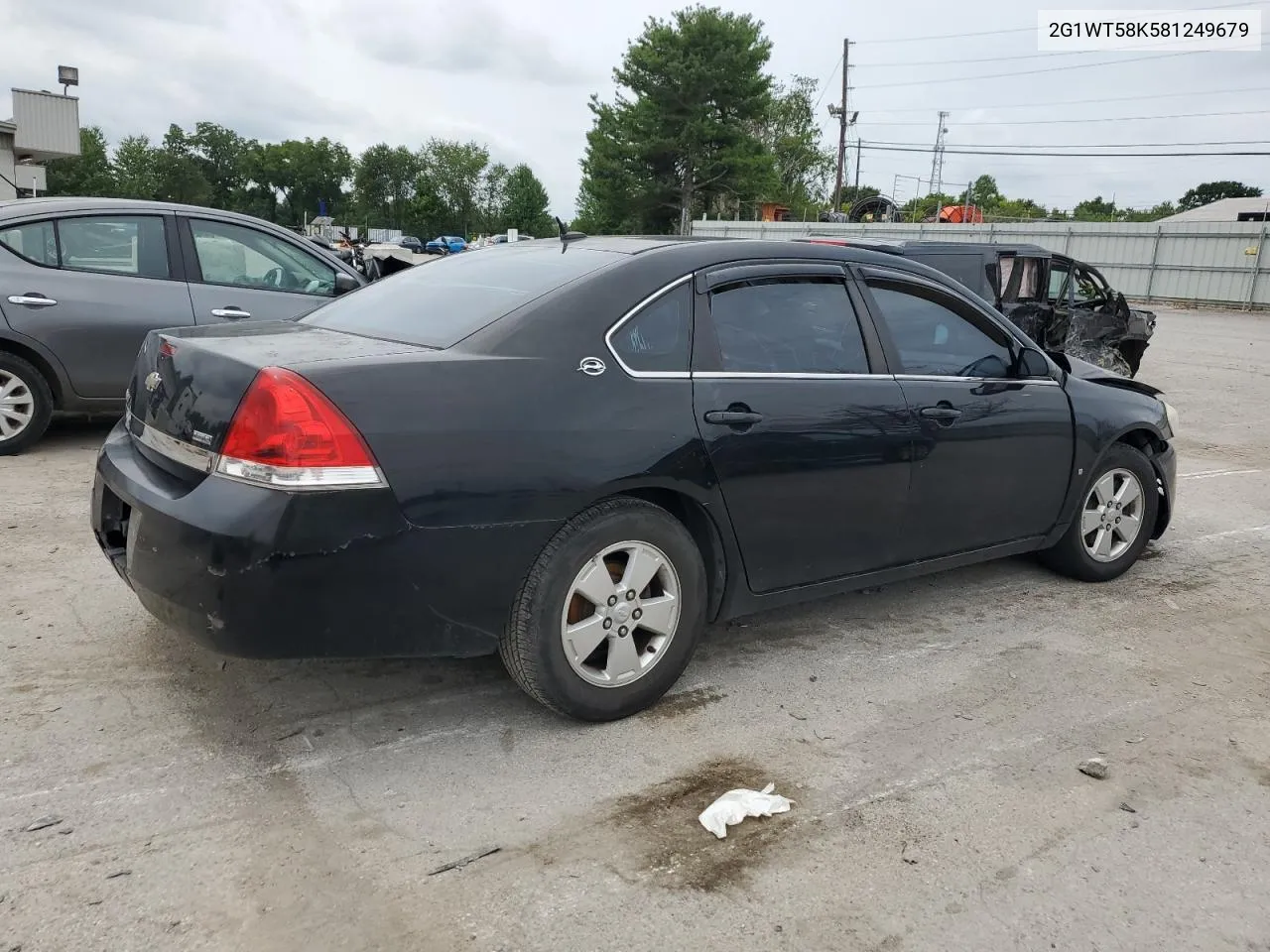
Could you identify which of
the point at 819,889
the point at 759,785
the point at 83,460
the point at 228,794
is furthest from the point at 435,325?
the point at 83,460

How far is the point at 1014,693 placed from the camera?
12.0 feet

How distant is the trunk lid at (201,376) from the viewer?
2818mm

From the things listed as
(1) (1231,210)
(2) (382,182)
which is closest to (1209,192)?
(1) (1231,210)

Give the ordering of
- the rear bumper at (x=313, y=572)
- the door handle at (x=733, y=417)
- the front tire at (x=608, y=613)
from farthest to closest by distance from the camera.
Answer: the door handle at (x=733, y=417) < the front tire at (x=608, y=613) < the rear bumper at (x=313, y=572)

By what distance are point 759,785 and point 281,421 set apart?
1724mm

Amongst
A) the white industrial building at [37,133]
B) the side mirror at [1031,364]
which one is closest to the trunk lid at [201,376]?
the side mirror at [1031,364]

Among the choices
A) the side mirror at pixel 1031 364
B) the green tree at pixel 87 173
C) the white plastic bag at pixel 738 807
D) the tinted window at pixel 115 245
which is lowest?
the white plastic bag at pixel 738 807

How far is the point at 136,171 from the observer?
316 feet

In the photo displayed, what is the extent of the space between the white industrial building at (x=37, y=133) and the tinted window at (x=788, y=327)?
31433 millimetres

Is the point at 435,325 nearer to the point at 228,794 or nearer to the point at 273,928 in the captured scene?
the point at 228,794

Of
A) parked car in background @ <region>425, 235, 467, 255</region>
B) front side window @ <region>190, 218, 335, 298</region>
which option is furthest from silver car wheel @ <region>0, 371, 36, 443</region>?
parked car in background @ <region>425, 235, 467, 255</region>

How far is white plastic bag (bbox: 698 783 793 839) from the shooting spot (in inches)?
108

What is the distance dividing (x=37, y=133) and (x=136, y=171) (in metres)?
74.0

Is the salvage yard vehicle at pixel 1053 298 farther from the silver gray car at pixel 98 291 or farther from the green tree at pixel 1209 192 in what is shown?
the green tree at pixel 1209 192
